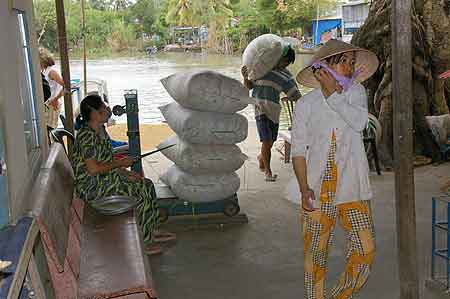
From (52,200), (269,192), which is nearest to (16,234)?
(52,200)

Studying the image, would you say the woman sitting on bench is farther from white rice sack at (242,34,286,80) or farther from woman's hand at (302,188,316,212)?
white rice sack at (242,34,286,80)

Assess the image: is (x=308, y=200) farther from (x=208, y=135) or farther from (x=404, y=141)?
(x=208, y=135)

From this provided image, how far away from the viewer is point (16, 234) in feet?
8.14

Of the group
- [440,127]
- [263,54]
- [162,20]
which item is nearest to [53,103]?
[263,54]

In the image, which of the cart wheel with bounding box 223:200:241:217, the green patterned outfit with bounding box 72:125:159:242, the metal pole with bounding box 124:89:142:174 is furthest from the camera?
the cart wheel with bounding box 223:200:241:217

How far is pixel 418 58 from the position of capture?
7.92 metres

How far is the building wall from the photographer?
2.95 m

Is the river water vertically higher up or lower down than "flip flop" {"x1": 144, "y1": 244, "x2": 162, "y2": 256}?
higher up

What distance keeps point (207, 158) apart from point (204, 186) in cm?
23

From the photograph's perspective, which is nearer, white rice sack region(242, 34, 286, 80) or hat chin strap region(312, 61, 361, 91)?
hat chin strap region(312, 61, 361, 91)

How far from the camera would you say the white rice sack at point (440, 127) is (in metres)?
7.83

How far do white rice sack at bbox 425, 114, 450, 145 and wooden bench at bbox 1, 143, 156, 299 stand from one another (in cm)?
495

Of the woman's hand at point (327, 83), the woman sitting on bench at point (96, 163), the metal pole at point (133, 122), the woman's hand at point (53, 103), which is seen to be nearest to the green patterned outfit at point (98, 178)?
the woman sitting on bench at point (96, 163)

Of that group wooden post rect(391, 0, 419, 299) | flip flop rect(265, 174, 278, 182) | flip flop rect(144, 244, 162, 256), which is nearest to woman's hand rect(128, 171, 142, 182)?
flip flop rect(144, 244, 162, 256)
